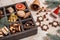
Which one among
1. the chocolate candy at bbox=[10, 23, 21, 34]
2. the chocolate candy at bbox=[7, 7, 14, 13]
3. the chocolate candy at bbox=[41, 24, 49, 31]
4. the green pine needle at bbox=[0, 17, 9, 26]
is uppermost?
the chocolate candy at bbox=[7, 7, 14, 13]

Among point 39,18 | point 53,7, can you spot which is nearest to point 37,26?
point 39,18

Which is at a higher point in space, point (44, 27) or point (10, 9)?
point (10, 9)

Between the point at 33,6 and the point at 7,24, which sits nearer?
the point at 7,24

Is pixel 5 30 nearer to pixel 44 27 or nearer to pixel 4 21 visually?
pixel 4 21

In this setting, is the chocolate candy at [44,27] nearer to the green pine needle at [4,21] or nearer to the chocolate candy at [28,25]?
the chocolate candy at [28,25]

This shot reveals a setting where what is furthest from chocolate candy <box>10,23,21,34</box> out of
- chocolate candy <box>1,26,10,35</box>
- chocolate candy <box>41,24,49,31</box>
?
chocolate candy <box>41,24,49,31</box>

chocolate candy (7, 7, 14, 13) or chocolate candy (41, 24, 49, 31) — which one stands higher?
chocolate candy (7, 7, 14, 13)

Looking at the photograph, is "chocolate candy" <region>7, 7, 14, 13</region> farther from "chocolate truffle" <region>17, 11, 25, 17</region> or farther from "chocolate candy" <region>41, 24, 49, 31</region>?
"chocolate candy" <region>41, 24, 49, 31</region>

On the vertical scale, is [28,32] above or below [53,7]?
below

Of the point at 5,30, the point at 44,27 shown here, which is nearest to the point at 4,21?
the point at 5,30

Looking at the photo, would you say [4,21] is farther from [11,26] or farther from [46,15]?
[46,15]

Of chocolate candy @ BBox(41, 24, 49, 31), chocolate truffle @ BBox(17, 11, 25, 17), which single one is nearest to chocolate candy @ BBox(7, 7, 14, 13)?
chocolate truffle @ BBox(17, 11, 25, 17)
